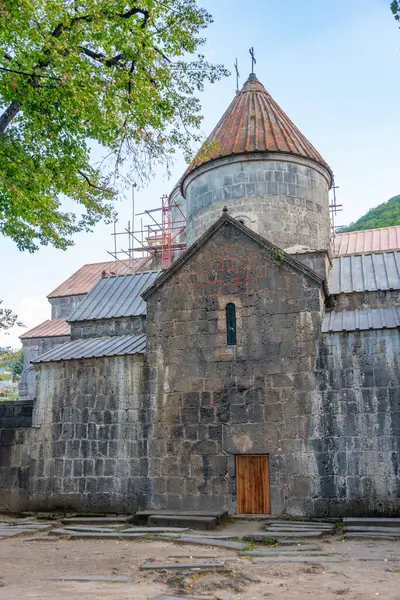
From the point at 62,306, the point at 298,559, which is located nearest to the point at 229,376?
the point at 298,559

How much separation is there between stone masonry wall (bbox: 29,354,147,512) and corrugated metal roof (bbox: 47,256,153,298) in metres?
17.5

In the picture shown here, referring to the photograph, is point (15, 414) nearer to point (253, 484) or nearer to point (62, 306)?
point (253, 484)

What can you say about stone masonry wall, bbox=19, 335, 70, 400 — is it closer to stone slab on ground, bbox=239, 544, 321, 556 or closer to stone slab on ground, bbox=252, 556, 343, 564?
stone slab on ground, bbox=239, 544, 321, 556

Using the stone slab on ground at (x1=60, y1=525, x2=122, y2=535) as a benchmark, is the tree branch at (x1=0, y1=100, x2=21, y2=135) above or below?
above

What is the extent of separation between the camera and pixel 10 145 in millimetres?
9328

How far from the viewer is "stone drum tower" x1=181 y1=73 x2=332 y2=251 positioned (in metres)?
14.5

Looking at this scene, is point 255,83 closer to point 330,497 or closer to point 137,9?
point 137,9

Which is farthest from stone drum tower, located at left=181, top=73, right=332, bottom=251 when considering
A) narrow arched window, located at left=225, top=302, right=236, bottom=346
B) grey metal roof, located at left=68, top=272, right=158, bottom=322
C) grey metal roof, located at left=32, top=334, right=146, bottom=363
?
grey metal roof, located at left=32, top=334, right=146, bottom=363

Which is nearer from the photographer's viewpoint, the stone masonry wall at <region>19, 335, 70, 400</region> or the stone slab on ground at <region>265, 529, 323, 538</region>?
the stone slab on ground at <region>265, 529, 323, 538</region>

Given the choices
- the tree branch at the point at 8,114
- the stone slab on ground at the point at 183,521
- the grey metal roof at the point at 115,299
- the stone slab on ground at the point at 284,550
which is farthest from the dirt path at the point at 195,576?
the grey metal roof at the point at 115,299

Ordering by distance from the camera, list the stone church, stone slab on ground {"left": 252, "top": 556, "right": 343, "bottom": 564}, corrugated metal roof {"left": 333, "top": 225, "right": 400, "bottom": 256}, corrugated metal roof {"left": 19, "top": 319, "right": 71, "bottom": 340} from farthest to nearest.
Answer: corrugated metal roof {"left": 19, "top": 319, "right": 71, "bottom": 340}, corrugated metal roof {"left": 333, "top": 225, "right": 400, "bottom": 256}, the stone church, stone slab on ground {"left": 252, "top": 556, "right": 343, "bottom": 564}

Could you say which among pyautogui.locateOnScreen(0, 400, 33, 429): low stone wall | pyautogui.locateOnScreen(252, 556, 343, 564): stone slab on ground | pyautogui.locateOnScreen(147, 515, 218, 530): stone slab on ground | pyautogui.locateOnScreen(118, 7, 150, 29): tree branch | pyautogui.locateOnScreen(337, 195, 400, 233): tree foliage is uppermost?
pyautogui.locateOnScreen(337, 195, 400, 233): tree foliage

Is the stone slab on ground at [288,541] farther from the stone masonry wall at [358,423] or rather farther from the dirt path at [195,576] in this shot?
the stone masonry wall at [358,423]

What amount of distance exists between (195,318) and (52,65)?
5.69 metres
